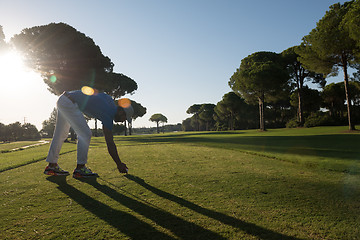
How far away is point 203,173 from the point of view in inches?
157

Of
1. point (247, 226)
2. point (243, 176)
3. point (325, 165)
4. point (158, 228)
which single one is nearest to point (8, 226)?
point (158, 228)

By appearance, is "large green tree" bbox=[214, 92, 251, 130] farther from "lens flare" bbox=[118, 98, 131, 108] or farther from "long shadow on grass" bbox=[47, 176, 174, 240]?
"long shadow on grass" bbox=[47, 176, 174, 240]

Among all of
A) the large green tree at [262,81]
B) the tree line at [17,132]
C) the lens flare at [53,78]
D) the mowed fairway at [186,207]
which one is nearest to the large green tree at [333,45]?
the large green tree at [262,81]

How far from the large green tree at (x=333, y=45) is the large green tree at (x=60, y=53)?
25.5 meters

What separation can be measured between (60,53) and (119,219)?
27106mm

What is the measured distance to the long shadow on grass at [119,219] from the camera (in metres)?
1.68

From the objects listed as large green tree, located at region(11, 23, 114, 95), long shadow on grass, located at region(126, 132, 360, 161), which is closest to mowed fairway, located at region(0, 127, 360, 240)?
long shadow on grass, located at region(126, 132, 360, 161)

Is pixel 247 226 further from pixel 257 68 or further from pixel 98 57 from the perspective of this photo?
pixel 257 68

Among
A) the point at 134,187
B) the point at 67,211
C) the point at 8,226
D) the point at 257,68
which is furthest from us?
the point at 257,68

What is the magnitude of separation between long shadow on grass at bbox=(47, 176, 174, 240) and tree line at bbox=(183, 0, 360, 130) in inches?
774

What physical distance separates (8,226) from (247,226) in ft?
7.64

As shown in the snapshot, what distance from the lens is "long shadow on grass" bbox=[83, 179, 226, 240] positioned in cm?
165

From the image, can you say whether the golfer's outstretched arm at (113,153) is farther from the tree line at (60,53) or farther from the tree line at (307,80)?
the tree line at (60,53)

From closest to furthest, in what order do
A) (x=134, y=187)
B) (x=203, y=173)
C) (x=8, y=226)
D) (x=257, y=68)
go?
(x=8, y=226) → (x=134, y=187) → (x=203, y=173) → (x=257, y=68)
